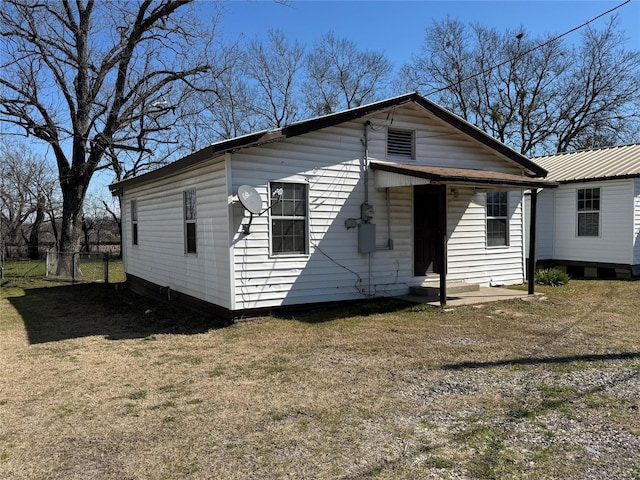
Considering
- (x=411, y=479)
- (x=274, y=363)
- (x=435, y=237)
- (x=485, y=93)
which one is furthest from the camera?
(x=485, y=93)

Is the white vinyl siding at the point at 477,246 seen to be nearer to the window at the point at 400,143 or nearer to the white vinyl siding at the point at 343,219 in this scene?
the white vinyl siding at the point at 343,219

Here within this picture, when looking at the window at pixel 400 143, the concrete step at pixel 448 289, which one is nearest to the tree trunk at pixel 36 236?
the window at pixel 400 143

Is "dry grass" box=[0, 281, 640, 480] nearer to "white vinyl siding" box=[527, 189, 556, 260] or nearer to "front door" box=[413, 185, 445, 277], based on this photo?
"front door" box=[413, 185, 445, 277]

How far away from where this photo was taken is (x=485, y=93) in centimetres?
3164

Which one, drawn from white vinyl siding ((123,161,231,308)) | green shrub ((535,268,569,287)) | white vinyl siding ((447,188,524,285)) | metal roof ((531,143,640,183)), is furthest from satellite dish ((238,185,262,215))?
metal roof ((531,143,640,183))

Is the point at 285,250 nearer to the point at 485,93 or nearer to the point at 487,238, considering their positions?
the point at 487,238

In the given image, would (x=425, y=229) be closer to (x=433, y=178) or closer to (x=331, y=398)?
(x=433, y=178)

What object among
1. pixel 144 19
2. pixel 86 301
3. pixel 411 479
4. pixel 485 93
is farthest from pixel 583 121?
pixel 411 479

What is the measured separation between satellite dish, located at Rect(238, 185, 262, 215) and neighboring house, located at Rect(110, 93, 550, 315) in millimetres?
32

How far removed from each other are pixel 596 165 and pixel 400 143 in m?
8.25

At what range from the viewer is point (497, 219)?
11.3m

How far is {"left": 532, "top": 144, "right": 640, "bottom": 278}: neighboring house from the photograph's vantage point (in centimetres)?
1322

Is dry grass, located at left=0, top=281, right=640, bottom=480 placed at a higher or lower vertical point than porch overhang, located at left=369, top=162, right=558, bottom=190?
lower

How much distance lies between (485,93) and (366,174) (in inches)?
1011
